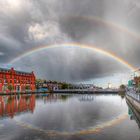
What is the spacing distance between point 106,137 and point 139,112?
523 inches

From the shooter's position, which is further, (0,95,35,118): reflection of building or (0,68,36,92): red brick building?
(0,68,36,92): red brick building

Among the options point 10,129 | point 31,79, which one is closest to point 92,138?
point 10,129

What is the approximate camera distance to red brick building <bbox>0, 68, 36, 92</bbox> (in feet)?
414

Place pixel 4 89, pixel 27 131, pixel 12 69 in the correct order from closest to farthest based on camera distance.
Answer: pixel 27 131 → pixel 4 89 → pixel 12 69

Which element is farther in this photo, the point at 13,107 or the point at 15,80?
the point at 15,80

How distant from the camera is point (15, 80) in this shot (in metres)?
142

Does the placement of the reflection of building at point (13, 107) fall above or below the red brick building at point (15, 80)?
below

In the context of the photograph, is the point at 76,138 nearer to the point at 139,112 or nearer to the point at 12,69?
the point at 139,112

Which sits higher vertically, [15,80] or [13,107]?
[15,80]

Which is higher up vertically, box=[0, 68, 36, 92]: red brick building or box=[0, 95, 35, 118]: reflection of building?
box=[0, 68, 36, 92]: red brick building

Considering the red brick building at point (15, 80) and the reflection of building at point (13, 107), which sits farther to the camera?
the red brick building at point (15, 80)

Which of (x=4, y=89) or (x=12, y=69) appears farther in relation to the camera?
(x=12, y=69)

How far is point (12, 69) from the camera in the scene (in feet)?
465

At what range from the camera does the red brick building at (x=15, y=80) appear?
4963 inches
